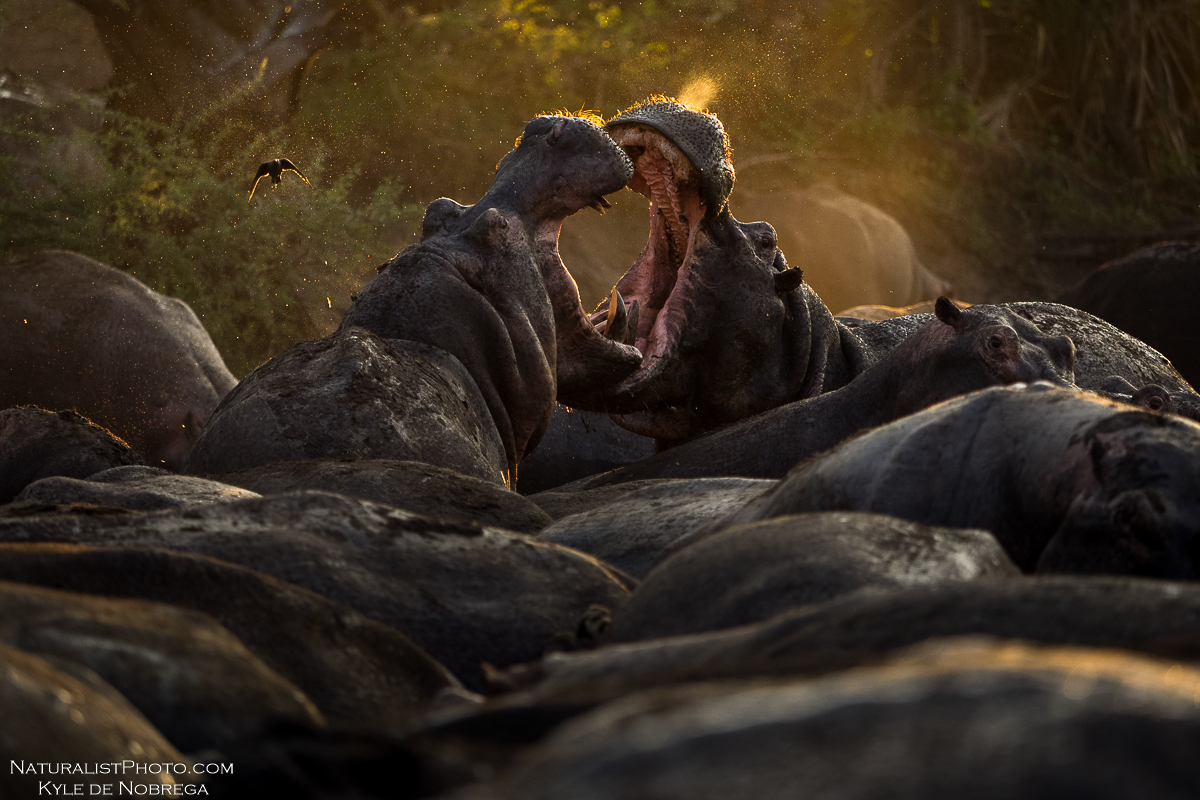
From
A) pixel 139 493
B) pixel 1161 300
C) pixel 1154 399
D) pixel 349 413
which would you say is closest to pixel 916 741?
pixel 139 493

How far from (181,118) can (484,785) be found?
13.3 meters

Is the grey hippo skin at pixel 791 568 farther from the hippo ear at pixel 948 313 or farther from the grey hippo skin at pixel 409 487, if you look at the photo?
the hippo ear at pixel 948 313

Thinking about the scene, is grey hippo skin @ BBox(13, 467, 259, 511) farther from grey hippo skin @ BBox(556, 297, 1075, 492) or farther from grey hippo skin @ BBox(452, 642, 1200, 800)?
grey hippo skin @ BBox(452, 642, 1200, 800)

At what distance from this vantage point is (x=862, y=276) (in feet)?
53.9

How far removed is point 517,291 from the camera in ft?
17.5

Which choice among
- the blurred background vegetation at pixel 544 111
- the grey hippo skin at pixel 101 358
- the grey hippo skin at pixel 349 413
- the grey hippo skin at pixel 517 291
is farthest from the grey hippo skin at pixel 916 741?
the grey hippo skin at pixel 101 358

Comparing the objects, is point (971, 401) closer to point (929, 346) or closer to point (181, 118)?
point (929, 346)

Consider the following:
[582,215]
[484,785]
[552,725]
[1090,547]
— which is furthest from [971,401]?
[582,215]

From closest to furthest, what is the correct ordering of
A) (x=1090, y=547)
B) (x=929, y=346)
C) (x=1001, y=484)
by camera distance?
1. (x=1090, y=547)
2. (x=1001, y=484)
3. (x=929, y=346)

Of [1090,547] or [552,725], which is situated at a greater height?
[552,725]

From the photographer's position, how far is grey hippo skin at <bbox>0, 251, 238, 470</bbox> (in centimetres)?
775

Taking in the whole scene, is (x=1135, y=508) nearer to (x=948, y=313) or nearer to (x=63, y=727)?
(x=63, y=727)

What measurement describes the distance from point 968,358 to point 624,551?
1725mm

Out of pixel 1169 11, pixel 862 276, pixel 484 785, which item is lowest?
pixel 862 276
